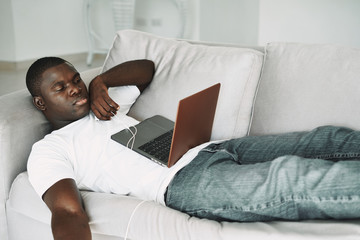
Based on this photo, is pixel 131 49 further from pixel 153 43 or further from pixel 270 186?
pixel 270 186

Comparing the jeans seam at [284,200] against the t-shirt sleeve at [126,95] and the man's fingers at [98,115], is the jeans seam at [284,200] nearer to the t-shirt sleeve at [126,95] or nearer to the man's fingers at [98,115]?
the man's fingers at [98,115]

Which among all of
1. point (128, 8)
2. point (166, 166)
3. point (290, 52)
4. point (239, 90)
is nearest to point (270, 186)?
point (166, 166)

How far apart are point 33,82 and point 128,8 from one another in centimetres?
362

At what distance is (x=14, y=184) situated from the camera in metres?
1.31

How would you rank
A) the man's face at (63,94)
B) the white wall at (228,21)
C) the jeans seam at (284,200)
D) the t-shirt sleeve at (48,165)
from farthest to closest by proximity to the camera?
the white wall at (228,21) → the man's face at (63,94) → the t-shirt sleeve at (48,165) → the jeans seam at (284,200)

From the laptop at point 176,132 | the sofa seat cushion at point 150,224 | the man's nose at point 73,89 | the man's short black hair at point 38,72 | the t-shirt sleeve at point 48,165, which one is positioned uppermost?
the man's short black hair at point 38,72

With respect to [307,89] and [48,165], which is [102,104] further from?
[307,89]

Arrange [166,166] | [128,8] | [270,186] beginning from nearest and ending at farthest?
[270,186] → [166,166] → [128,8]

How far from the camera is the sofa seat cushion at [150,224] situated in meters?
0.97

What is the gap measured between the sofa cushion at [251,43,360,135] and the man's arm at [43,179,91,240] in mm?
812

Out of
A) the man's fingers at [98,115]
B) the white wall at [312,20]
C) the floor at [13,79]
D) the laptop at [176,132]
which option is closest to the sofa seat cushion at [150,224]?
the laptop at [176,132]

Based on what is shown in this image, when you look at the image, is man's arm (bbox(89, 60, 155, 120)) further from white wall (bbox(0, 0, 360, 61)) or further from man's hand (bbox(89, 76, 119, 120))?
white wall (bbox(0, 0, 360, 61))

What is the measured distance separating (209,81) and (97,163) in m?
0.56

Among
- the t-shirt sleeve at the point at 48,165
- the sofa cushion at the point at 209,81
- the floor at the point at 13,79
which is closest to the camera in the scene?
the t-shirt sleeve at the point at 48,165
